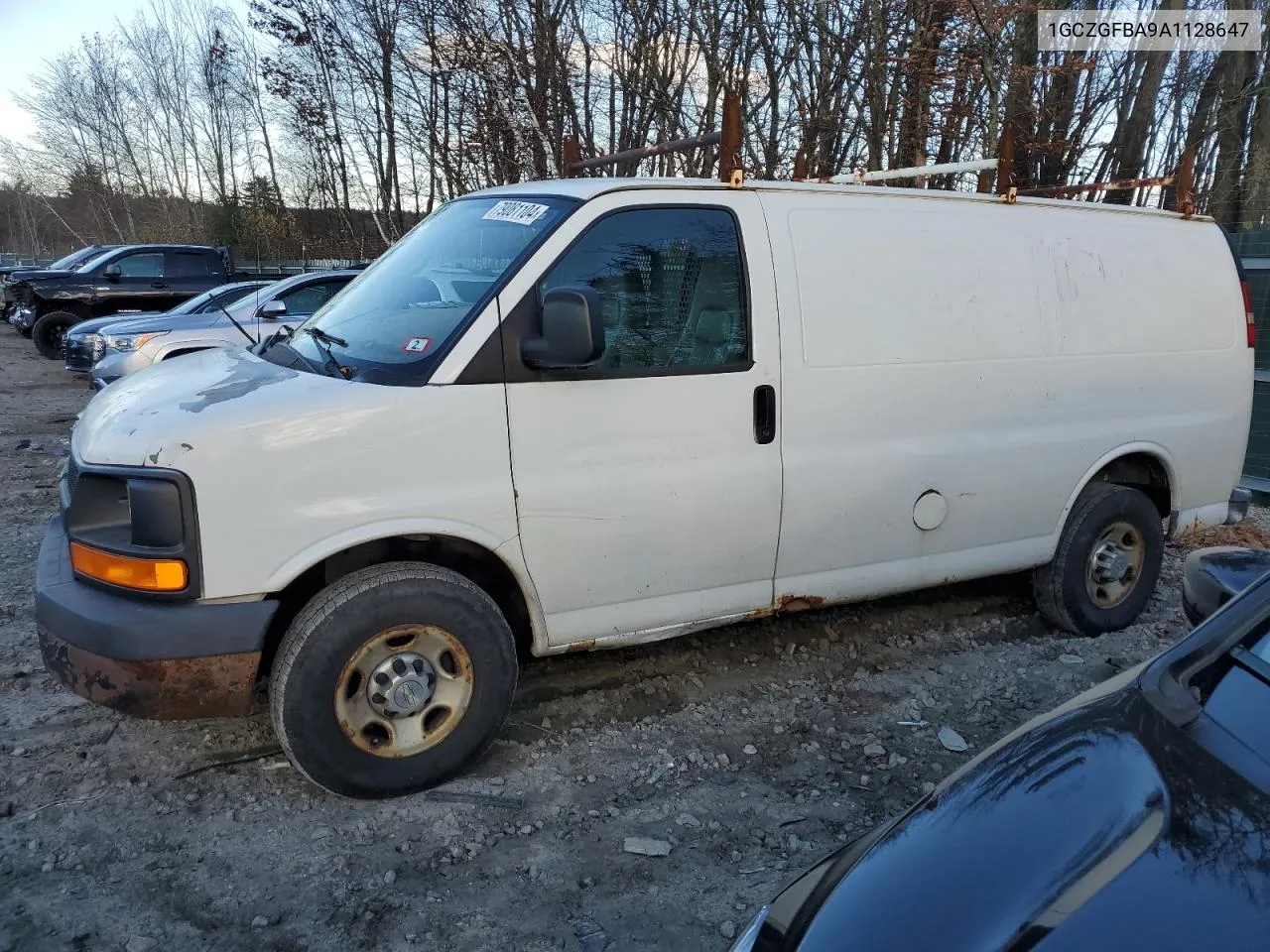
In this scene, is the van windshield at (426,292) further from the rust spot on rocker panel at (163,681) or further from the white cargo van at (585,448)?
the rust spot on rocker panel at (163,681)

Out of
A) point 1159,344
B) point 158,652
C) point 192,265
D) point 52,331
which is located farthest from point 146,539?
point 52,331

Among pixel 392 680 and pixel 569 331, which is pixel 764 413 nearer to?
pixel 569 331

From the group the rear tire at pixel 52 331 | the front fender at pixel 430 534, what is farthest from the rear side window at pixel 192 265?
the front fender at pixel 430 534

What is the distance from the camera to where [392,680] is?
319 centimetres

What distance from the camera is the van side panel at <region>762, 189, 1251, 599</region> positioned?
3842mm

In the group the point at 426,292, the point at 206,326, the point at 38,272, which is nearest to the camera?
the point at 426,292

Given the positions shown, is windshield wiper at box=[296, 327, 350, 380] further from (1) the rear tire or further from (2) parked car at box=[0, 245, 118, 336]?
(2) parked car at box=[0, 245, 118, 336]

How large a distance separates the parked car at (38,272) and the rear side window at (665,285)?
16708mm

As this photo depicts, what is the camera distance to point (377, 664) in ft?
10.5

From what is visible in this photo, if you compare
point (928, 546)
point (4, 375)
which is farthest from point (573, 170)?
point (4, 375)

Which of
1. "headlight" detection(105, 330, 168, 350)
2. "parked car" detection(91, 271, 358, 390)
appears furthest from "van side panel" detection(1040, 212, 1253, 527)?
"headlight" detection(105, 330, 168, 350)

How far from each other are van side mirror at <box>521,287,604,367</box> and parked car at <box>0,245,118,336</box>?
1690 cm

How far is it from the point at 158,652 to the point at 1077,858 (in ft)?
8.41

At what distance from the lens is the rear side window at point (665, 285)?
11.4 ft
